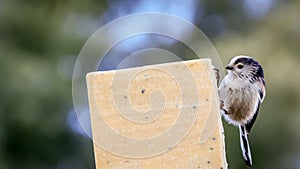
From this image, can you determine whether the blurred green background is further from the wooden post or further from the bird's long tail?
the wooden post

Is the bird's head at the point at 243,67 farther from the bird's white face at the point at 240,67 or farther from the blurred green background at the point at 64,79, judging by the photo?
the blurred green background at the point at 64,79

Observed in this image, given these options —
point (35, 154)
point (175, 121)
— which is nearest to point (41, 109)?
point (35, 154)

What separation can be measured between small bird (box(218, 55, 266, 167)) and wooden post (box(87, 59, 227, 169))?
0.45 feet

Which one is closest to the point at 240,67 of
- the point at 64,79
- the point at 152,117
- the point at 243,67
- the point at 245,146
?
the point at 243,67

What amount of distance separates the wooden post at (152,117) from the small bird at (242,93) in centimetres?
14

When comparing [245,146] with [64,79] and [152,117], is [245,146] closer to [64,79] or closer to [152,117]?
[152,117]

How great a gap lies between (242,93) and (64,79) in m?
2.39

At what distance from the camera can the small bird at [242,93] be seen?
85 cm

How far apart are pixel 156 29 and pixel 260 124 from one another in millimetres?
833

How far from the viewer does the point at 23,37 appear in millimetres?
3500

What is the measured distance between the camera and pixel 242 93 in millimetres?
904

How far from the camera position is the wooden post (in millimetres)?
682

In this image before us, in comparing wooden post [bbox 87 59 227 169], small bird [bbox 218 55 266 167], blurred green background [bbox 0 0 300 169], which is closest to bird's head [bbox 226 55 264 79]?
small bird [bbox 218 55 266 167]

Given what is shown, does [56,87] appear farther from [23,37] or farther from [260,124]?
[260,124]
